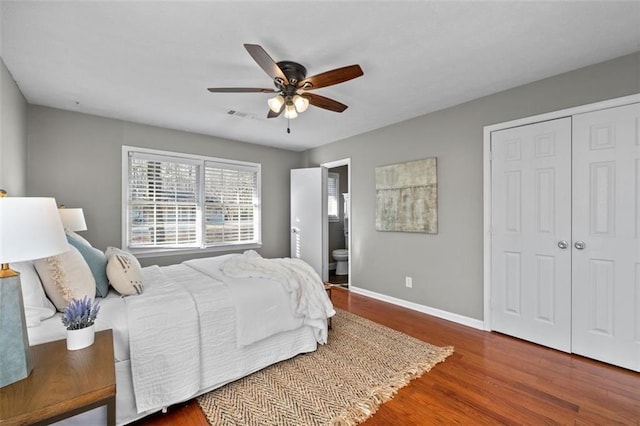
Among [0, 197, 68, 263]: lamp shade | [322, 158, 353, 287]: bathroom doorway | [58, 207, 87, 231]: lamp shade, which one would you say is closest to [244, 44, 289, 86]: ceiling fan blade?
[0, 197, 68, 263]: lamp shade

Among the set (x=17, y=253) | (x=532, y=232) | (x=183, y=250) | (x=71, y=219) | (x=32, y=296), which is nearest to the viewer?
(x=17, y=253)

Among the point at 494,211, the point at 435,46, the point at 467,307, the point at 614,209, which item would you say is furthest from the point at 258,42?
the point at 467,307

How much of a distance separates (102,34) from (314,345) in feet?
9.46

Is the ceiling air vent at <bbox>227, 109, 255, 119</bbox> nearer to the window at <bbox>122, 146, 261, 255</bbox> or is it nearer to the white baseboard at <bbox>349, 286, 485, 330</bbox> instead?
the window at <bbox>122, 146, 261, 255</bbox>

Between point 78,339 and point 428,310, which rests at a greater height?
point 78,339

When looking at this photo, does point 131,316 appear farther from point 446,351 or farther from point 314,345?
point 446,351

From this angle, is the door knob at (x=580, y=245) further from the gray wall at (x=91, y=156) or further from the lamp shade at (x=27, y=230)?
the gray wall at (x=91, y=156)

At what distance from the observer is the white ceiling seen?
5.83ft

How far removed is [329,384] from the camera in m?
2.07

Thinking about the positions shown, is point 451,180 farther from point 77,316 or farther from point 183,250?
point 183,250

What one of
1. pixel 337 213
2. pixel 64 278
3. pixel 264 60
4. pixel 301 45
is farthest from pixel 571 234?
pixel 337 213

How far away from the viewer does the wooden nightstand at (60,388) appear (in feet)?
3.22

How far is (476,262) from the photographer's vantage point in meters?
3.19

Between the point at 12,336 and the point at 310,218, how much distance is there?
4.13 m
